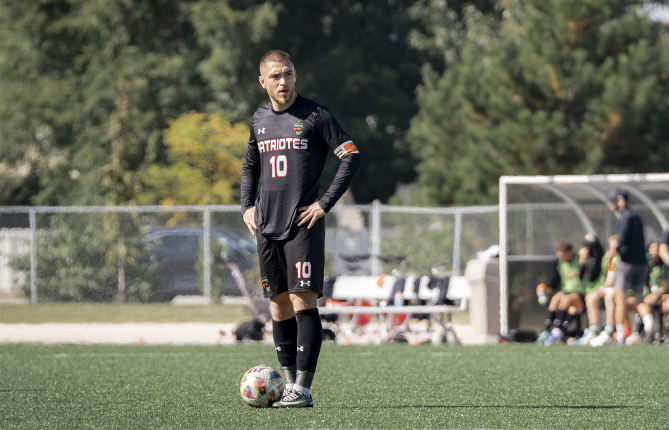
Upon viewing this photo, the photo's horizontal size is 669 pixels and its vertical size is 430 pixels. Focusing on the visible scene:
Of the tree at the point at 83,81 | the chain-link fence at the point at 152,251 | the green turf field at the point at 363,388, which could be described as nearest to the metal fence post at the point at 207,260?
the chain-link fence at the point at 152,251

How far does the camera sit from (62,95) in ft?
104

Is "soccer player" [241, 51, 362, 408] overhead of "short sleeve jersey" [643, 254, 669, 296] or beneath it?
overhead

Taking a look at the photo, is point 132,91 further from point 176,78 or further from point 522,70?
point 522,70

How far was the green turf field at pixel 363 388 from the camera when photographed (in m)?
5.65

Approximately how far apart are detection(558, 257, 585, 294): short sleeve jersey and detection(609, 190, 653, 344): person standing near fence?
0.80 metres

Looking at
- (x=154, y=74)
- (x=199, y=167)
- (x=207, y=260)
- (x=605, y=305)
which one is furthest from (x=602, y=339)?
(x=154, y=74)

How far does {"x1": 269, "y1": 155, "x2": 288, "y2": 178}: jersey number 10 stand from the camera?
19.5 feet

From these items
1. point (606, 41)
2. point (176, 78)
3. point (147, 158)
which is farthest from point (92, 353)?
point (176, 78)

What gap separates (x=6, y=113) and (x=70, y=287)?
14.7 meters

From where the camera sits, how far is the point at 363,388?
750 cm

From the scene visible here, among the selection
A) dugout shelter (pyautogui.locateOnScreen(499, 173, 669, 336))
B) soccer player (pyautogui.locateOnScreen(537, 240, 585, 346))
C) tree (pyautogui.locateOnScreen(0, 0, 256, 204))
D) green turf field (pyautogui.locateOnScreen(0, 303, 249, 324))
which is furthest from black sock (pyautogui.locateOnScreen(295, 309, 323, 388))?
tree (pyautogui.locateOnScreen(0, 0, 256, 204))

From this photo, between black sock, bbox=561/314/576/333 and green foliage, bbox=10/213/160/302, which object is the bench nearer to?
black sock, bbox=561/314/576/333

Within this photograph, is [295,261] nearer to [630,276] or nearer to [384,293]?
[630,276]

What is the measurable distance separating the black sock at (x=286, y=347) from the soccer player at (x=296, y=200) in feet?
0.32
